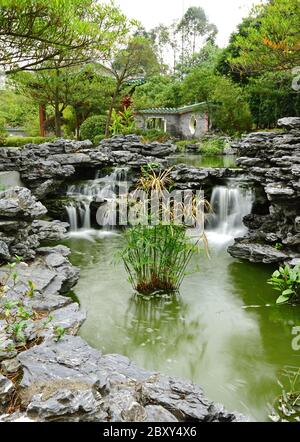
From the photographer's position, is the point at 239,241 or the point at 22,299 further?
the point at 239,241

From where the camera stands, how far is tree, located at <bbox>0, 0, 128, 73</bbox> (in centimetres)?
572

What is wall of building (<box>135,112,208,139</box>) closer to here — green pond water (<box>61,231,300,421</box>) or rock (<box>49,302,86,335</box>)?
green pond water (<box>61,231,300,421</box>)

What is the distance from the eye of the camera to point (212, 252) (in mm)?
6965

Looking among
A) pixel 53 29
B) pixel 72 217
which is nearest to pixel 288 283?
pixel 72 217

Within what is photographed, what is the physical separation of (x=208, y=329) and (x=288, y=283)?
1.28 metres

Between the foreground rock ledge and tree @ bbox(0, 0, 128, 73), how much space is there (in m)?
4.85

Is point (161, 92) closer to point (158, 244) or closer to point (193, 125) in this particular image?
point (193, 125)

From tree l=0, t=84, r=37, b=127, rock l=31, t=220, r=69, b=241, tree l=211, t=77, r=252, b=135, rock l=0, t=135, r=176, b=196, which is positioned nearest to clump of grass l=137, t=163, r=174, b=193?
rock l=31, t=220, r=69, b=241

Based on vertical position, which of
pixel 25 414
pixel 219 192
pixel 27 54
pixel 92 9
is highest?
pixel 92 9

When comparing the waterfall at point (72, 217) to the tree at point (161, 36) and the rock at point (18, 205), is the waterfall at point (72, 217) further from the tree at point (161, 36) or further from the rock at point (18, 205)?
the tree at point (161, 36)
